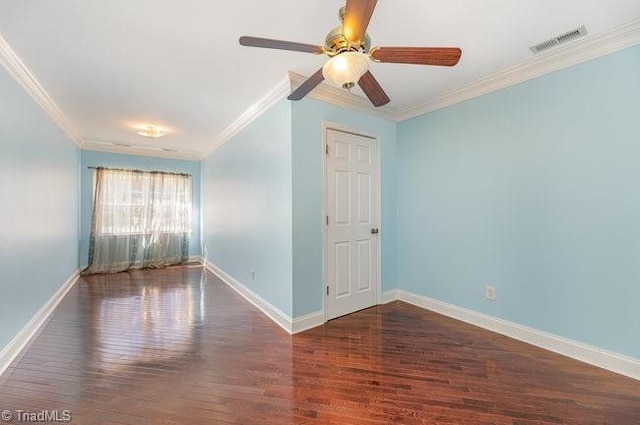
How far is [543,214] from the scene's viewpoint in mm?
2324

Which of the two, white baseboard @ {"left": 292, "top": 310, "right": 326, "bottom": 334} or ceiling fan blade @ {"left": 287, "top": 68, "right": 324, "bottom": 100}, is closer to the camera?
ceiling fan blade @ {"left": 287, "top": 68, "right": 324, "bottom": 100}

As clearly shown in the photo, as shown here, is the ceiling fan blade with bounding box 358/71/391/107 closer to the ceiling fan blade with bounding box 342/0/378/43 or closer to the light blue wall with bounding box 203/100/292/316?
the ceiling fan blade with bounding box 342/0/378/43

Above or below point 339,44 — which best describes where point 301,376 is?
below

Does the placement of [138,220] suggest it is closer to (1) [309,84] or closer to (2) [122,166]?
(2) [122,166]

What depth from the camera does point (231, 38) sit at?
2.02 metres

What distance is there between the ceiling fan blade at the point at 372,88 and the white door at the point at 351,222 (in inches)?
39.5

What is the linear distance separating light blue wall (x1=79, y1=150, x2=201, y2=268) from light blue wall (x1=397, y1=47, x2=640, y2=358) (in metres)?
5.03

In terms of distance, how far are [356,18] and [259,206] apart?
7.99 feet

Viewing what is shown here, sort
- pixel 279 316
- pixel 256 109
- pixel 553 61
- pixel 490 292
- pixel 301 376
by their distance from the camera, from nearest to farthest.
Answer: pixel 301 376 < pixel 553 61 < pixel 490 292 < pixel 279 316 < pixel 256 109

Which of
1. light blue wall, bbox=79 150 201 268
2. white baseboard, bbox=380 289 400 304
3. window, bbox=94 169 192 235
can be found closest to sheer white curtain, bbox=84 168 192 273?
window, bbox=94 169 192 235

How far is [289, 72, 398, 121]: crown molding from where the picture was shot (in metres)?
2.57

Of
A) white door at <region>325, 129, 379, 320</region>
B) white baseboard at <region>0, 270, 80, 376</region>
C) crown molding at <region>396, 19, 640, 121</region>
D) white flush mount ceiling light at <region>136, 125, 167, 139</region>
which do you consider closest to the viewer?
crown molding at <region>396, 19, 640, 121</region>

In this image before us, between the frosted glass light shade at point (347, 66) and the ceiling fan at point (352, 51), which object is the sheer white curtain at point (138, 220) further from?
the frosted glass light shade at point (347, 66)

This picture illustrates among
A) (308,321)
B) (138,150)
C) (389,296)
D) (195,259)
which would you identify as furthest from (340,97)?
(195,259)
